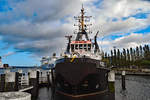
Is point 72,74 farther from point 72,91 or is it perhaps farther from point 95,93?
point 95,93

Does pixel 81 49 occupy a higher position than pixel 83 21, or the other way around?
pixel 83 21

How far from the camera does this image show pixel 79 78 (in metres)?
13.0

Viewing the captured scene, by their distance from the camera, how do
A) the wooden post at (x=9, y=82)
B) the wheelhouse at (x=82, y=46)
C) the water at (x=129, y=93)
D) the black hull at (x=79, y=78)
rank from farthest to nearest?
the water at (x=129, y=93) < the wheelhouse at (x=82, y=46) < the black hull at (x=79, y=78) < the wooden post at (x=9, y=82)

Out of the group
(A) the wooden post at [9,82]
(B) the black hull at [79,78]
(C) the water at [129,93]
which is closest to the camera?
(A) the wooden post at [9,82]

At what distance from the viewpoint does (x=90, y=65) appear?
13.8 m

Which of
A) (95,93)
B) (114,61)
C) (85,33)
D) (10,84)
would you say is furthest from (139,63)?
(10,84)

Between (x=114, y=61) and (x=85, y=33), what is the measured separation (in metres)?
81.2

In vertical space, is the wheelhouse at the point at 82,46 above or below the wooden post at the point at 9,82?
above

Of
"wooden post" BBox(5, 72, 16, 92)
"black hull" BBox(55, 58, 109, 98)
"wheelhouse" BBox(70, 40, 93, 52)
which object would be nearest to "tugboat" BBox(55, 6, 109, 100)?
"black hull" BBox(55, 58, 109, 98)

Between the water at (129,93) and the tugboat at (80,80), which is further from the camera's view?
the water at (129,93)

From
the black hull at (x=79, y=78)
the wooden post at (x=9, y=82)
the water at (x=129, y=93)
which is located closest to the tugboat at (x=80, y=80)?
the black hull at (x=79, y=78)

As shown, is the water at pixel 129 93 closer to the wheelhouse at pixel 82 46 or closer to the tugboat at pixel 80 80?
the tugboat at pixel 80 80

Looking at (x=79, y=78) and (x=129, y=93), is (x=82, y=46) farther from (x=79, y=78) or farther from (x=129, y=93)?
(x=129, y=93)

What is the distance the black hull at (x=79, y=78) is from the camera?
13.0 meters
